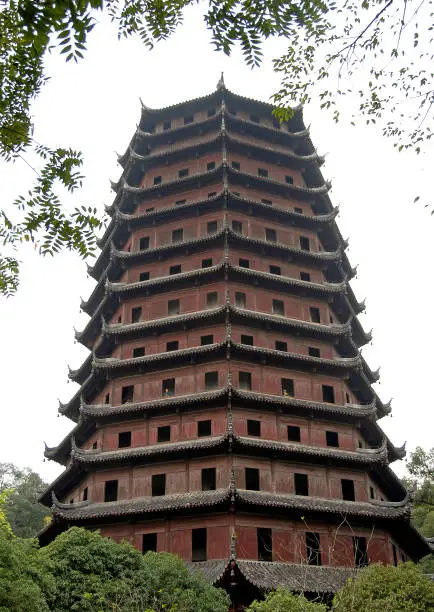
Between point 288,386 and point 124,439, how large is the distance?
26.2ft

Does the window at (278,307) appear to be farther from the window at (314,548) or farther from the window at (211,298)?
the window at (314,548)

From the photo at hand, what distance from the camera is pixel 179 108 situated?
39.6 metres

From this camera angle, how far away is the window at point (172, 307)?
109 ft

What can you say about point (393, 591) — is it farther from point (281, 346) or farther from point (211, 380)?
point (281, 346)

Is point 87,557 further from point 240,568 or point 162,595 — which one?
point 240,568

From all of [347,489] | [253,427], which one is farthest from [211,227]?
[347,489]

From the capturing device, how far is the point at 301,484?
28469 mm

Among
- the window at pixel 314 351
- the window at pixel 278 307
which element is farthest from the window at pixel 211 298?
the window at pixel 314 351

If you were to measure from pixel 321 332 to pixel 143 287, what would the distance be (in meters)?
9.22

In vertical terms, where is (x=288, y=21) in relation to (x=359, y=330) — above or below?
below

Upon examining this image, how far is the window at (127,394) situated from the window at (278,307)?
798 centimetres

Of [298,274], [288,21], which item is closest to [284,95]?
[288,21]

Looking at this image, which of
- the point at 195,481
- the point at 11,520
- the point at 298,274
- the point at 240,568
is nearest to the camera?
the point at 240,568

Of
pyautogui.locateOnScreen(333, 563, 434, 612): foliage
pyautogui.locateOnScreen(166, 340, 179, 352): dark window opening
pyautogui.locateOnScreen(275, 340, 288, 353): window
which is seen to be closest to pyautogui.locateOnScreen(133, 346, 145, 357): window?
pyautogui.locateOnScreen(166, 340, 179, 352): dark window opening
